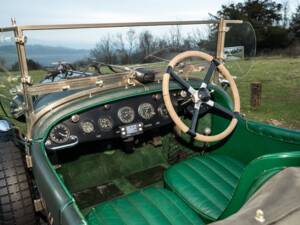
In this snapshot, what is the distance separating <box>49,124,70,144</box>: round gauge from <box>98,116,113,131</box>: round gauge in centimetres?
29

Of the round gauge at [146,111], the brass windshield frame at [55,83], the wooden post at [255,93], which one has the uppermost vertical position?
the brass windshield frame at [55,83]

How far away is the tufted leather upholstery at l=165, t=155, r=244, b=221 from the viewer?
7.07 ft

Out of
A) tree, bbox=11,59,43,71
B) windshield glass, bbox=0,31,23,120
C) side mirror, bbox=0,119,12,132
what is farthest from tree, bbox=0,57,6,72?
side mirror, bbox=0,119,12,132

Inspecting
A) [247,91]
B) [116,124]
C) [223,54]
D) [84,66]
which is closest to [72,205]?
[116,124]

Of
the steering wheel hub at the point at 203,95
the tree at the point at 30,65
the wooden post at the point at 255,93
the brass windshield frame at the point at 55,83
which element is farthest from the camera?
the wooden post at the point at 255,93

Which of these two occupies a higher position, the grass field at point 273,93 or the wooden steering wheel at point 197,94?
the wooden steering wheel at point 197,94

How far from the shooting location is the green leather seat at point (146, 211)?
6.43 feet

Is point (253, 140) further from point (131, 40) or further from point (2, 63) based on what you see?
point (2, 63)

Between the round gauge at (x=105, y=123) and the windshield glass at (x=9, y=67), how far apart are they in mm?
680

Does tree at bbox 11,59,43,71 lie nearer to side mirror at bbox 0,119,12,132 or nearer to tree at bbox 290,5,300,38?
side mirror at bbox 0,119,12,132

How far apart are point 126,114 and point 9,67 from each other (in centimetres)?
99

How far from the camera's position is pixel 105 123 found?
2484 mm

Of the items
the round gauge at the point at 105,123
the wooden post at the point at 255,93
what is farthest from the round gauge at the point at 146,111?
the wooden post at the point at 255,93

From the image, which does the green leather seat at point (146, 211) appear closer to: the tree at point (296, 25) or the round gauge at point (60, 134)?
the round gauge at point (60, 134)
